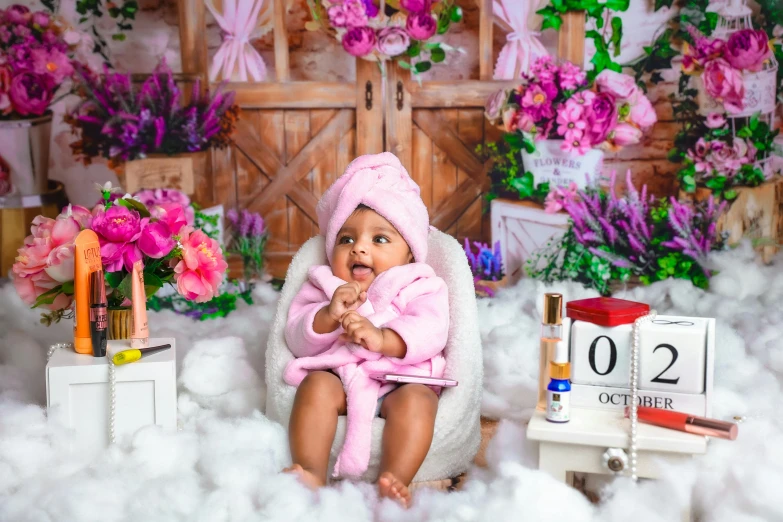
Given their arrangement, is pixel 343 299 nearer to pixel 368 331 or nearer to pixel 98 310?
pixel 368 331

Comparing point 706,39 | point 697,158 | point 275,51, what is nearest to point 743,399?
point 697,158

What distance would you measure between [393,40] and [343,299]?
1649 millimetres

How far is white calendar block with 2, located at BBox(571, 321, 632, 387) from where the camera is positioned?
1604mm

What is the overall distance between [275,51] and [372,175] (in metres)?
1.43

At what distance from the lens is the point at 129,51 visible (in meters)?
3.32

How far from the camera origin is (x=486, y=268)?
3389 mm

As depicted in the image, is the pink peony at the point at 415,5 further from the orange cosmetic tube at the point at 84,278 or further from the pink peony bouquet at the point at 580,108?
the orange cosmetic tube at the point at 84,278

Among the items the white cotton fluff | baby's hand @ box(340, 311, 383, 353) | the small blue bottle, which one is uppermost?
baby's hand @ box(340, 311, 383, 353)

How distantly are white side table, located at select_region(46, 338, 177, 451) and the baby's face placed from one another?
47 cm

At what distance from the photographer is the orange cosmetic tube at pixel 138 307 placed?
1839mm

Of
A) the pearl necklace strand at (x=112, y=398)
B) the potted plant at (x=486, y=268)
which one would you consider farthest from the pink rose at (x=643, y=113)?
the pearl necklace strand at (x=112, y=398)

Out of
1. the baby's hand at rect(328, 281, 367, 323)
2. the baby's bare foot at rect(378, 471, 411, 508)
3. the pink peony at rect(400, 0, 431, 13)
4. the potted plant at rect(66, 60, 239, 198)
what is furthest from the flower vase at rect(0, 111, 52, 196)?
the baby's bare foot at rect(378, 471, 411, 508)

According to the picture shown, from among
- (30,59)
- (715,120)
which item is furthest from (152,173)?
(715,120)

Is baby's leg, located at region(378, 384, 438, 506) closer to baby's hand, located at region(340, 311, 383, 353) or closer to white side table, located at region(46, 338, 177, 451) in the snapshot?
baby's hand, located at region(340, 311, 383, 353)
